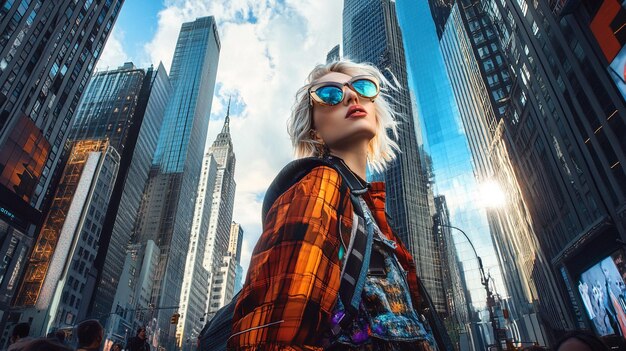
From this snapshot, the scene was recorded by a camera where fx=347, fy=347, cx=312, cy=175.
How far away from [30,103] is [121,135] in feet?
153

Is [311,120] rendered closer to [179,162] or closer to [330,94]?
[330,94]

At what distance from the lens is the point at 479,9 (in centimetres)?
7462

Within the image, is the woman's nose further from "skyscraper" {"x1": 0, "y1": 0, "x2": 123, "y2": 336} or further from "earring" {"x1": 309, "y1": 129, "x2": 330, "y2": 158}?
"skyscraper" {"x1": 0, "y1": 0, "x2": 123, "y2": 336}

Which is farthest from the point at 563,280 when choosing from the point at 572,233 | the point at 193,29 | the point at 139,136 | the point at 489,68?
the point at 193,29

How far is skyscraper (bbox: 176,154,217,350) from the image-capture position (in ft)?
377

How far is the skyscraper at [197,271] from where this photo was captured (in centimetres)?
11485

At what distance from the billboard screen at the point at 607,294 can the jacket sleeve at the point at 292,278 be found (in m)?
32.5

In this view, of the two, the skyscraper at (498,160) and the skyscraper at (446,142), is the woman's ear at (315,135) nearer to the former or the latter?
the skyscraper at (498,160)

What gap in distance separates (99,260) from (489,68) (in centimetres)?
8787

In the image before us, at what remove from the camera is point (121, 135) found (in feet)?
298

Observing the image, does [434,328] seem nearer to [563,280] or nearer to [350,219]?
[350,219]

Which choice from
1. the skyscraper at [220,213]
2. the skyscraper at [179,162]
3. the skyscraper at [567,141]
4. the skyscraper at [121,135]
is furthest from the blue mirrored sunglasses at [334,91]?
the skyscraper at [220,213]

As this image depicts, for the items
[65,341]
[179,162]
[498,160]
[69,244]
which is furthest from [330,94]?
[179,162]

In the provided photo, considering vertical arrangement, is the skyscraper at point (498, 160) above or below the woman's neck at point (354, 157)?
above
